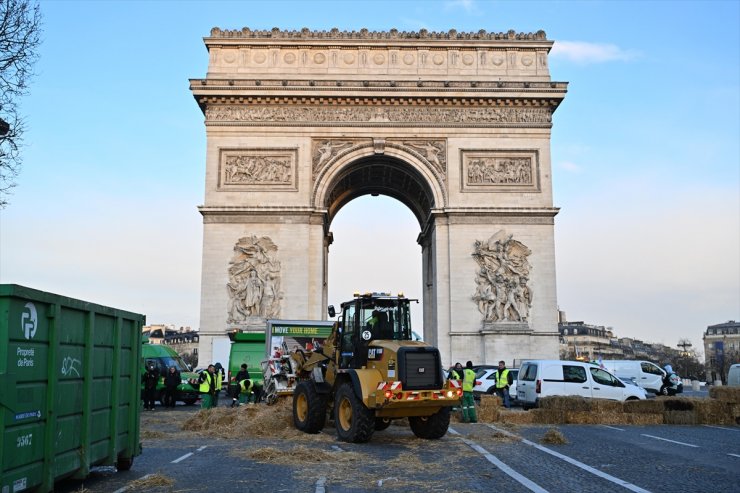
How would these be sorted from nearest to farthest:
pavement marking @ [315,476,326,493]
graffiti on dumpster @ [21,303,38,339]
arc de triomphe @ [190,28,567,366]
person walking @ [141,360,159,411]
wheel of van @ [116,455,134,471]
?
graffiti on dumpster @ [21,303,38,339] → pavement marking @ [315,476,326,493] → wheel of van @ [116,455,134,471] → person walking @ [141,360,159,411] → arc de triomphe @ [190,28,567,366]

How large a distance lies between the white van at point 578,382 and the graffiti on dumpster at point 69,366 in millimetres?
15523

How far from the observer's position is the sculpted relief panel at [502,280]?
3147 cm

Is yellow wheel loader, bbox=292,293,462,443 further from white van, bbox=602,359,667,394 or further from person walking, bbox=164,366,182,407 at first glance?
white van, bbox=602,359,667,394

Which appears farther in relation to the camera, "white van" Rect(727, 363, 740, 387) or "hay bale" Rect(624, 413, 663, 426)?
"white van" Rect(727, 363, 740, 387)

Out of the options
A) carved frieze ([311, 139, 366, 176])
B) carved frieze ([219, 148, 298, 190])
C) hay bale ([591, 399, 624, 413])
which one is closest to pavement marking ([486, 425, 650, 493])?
hay bale ([591, 399, 624, 413])

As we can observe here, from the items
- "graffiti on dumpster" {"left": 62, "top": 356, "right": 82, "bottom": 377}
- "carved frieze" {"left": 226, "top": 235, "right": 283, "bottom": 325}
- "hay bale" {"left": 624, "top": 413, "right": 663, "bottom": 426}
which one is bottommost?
"hay bale" {"left": 624, "top": 413, "right": 663, "bottom": 426}

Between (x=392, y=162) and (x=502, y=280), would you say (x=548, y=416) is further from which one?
(x=392, y=162)

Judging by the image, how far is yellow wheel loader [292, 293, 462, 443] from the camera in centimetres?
1252

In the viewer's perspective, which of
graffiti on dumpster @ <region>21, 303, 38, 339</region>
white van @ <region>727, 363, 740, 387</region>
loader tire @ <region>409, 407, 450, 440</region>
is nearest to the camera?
graffiti on dumpster @ <region>21, 303, 38, 339</region>

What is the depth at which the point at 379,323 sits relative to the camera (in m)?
13.7

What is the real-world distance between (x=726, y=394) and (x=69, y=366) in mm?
16346

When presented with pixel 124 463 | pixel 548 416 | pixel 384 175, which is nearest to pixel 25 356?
pixel 124 463

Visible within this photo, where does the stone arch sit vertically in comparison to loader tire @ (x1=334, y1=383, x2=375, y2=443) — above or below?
above

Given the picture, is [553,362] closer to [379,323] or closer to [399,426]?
[399,426]
